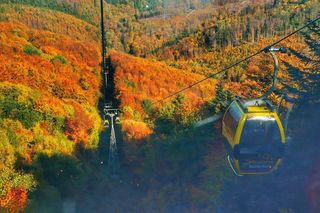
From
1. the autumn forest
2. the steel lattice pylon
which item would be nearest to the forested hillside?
the autumn forest

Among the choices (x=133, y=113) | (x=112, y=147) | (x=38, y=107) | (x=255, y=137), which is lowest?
(x=133, y=113)

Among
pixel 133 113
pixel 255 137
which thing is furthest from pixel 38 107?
pixel 255 137

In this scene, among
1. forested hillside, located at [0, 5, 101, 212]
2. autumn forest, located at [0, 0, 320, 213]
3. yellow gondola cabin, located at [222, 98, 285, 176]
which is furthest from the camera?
forested hillside, located at [0, 5, 101, 212]

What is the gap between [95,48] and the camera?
4006 cm

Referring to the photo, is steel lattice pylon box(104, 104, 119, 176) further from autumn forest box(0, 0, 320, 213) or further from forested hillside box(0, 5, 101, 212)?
forested hillside box(0, 5, 101, 212)

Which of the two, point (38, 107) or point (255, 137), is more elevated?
point (255, 137)

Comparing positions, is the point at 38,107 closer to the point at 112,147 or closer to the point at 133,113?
the point at 112,147

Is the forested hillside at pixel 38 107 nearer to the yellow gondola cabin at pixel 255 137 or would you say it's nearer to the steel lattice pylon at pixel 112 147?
the steel lattice pylon at pixel 112 147

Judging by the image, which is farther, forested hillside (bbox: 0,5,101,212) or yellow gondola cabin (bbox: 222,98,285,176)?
forested hillside (bbox: 0,5,101,212)

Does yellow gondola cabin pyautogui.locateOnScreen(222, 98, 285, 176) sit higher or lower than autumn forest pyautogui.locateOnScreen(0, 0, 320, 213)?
higher

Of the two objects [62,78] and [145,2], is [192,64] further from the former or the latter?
[145,2]

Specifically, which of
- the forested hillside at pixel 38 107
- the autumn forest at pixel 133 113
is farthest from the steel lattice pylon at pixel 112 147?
the forested hillside at pixel 38 107

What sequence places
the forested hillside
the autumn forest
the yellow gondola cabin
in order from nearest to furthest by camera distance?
the yellow gondola cabin, the autumn forest, the forested hillside

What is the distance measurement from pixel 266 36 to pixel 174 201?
108ft
